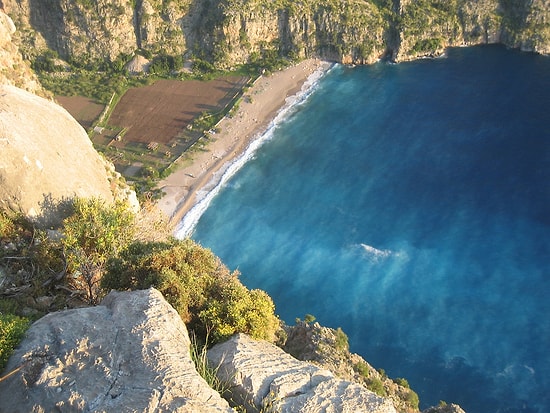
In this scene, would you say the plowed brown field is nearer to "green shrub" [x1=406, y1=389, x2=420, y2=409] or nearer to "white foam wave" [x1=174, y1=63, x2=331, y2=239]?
"white foam wave" [x1=174, y1=63, x2=331, y2=239]

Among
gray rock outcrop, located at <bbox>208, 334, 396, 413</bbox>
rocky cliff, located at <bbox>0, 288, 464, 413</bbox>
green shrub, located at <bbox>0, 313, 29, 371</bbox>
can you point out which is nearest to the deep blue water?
gray rock outcrop, located at <bbox>208, 334, 396, 413</bbox>

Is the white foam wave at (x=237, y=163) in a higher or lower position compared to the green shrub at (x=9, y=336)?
lower

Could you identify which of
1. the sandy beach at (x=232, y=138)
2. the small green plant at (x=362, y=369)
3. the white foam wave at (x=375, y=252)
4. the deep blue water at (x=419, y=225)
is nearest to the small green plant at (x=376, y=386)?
the small green plant at (x=362, y=369)

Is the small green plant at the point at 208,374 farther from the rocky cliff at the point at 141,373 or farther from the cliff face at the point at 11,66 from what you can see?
the cliff face at the point at 11,66

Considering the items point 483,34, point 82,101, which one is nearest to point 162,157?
point 82,101

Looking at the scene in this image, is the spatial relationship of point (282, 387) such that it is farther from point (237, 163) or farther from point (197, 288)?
point (237, 163)

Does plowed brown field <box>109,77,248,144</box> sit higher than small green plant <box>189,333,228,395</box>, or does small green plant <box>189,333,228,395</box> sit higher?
small green plant <box>189,333,228,395</box>
